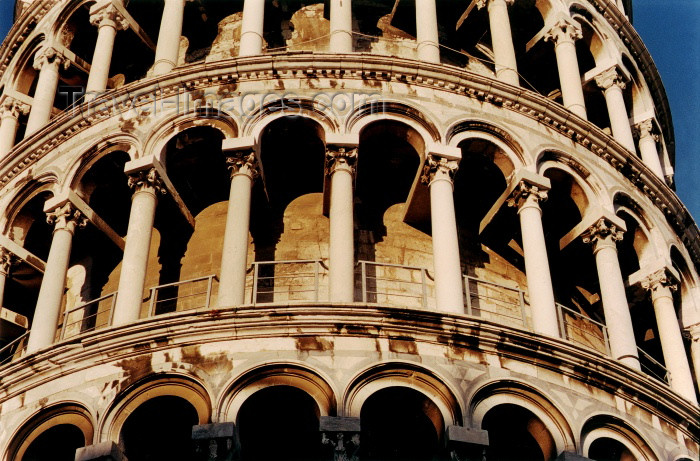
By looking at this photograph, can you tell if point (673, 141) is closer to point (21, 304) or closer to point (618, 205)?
point (618, 205)

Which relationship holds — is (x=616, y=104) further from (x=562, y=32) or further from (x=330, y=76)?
(x=330, y=76)

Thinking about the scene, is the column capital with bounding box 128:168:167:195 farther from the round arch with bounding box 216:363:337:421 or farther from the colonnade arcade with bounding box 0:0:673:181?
the round arch with bounding box 216:363:337:421

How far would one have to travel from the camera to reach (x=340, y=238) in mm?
19688

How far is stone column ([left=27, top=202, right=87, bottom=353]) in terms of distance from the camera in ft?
66.3

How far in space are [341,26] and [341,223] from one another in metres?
5.55

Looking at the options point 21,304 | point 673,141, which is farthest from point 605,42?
point 21,304

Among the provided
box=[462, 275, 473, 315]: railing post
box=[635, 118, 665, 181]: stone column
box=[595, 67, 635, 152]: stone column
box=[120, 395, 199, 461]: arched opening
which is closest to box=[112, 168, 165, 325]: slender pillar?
box=[120, 395, 199, 461]: arched opening

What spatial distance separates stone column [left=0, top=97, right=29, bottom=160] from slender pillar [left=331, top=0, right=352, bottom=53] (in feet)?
23.2

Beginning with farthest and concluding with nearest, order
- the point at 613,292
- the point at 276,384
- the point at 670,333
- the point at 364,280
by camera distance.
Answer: the point at 670,333, the point at 613,292, the point at 364,280, the point at 276,384

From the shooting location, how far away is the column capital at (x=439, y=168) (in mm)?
21500

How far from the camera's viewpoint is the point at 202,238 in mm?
22594

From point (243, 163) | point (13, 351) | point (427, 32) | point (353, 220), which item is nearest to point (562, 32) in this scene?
point (427, 32)

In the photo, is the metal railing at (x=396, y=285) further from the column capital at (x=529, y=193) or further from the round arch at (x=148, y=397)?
the round arch at (x=148, y=397)

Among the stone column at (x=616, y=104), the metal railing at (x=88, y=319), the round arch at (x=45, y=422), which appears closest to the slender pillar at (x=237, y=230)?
the round arch at (x=45, y=422)
